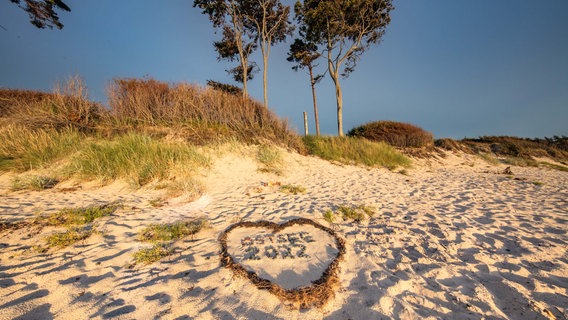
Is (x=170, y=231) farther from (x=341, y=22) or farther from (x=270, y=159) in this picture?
(x=341, y=22)

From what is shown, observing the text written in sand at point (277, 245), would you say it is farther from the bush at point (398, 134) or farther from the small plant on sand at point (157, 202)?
the bush at point (398, 134)

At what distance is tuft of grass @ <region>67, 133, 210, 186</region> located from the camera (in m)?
5.05

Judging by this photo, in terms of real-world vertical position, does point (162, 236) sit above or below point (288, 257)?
above

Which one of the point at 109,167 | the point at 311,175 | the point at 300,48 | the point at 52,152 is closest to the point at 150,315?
the point at 109,167

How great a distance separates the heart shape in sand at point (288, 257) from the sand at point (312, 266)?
0.03 meters

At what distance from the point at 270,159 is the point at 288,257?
507 cm

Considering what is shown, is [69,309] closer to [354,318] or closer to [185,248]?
[185,248]

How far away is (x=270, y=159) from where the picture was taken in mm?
7207

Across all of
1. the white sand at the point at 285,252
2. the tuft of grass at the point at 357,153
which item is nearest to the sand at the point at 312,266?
the white sand at the point at 285,252

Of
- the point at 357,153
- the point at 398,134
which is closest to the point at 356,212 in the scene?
the point at 357,153

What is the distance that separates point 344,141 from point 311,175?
165 inches

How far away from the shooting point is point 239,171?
6500mm

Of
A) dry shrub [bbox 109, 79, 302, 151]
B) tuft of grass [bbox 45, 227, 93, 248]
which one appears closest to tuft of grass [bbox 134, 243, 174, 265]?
tuft of grass [bbox 45, 227, 93, 248]

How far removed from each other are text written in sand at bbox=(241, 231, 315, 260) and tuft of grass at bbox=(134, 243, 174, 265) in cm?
83
